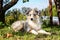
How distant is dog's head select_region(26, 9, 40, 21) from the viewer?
2.35 m

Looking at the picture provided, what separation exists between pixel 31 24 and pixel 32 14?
141 mm

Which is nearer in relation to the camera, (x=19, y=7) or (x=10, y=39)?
(x=10, y=39)

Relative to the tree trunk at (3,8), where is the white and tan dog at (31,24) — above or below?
below

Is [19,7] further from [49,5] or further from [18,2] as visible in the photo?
[49,5]

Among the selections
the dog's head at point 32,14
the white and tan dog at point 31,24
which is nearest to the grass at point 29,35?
the white and tan dog at point 31,24

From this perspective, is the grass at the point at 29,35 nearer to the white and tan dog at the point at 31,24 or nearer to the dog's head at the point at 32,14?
the white and tan dog at the point at 31,24

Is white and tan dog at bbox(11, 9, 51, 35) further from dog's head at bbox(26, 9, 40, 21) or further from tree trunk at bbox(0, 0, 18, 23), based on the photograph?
tree trunk at bbox(0, 0, 18, 23)

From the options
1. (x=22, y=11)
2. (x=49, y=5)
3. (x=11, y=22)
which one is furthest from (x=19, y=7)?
(x=49, y=5)

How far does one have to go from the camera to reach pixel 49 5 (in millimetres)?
2482

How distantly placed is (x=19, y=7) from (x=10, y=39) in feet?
1.47

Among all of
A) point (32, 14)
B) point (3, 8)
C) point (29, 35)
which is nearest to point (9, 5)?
point (3, 8)

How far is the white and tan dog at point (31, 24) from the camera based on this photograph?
238 cm

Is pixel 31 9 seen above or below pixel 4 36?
above

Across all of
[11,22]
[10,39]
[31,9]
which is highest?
[31,9]
